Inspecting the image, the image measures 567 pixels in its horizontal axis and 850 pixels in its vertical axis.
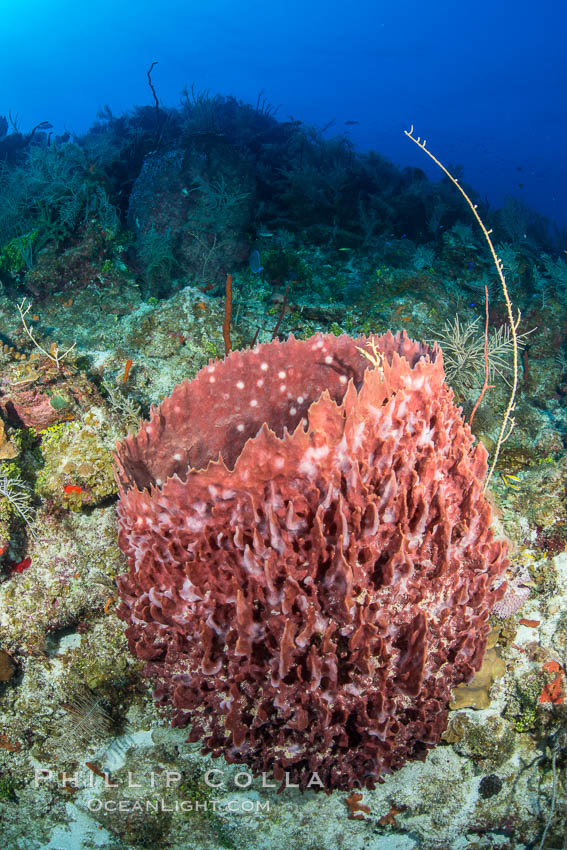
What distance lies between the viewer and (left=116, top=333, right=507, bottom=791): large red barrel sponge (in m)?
2.23

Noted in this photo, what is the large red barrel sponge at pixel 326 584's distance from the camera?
2.23 m

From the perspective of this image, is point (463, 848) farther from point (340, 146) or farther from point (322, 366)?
point (340, 146)

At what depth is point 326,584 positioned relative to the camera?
225 cm

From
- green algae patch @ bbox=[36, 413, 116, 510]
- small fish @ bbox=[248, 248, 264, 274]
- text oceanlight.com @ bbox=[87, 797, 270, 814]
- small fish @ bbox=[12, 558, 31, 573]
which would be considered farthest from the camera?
small fish @ bbox=[248, 248, 264, 274]

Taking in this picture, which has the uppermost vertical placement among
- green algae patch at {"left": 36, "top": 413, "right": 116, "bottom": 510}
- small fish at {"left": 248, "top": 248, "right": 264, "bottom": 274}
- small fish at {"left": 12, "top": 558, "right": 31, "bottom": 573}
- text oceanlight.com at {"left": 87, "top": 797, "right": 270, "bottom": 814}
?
small fish at {"left": 248, "top": 248, "right": 264, "bottom": 274}

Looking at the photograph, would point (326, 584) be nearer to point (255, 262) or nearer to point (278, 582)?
point (278, 582)

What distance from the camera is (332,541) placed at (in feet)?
7.43

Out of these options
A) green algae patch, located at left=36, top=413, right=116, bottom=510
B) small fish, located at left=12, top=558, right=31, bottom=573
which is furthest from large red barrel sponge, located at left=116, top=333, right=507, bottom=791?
small fish, located at left=12, top=558, right=31, bottom=573

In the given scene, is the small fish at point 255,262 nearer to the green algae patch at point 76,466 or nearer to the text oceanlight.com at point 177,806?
the green algae patch at point 76,466

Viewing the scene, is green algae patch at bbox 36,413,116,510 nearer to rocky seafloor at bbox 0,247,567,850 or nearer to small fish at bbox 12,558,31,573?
rocky seafloor at bbox 0,247,567,850

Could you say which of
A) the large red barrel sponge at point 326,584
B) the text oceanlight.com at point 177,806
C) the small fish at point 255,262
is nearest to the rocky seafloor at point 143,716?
the text oceanlight.com at point 177,806

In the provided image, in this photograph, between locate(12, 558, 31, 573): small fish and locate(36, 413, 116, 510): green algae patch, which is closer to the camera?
locate(12, 558, 31, 573): small fish

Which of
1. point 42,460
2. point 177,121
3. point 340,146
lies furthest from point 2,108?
point 42,460

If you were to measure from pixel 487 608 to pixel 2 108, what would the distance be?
92.7 m
